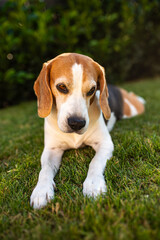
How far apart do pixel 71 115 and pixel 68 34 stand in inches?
238

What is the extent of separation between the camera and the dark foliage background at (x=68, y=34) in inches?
272

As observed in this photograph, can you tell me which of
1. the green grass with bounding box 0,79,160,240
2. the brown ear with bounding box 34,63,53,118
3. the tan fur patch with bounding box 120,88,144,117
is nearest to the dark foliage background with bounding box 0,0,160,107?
the tan fur patch with bounding box 120,88,144,117

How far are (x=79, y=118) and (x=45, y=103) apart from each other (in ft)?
1.86

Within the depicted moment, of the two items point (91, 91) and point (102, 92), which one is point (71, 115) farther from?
point (102, 92)

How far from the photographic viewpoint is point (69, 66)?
2357 mm

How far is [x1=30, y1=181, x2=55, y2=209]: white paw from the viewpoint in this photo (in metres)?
1.77

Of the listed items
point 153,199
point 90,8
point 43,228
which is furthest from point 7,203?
point 90,8

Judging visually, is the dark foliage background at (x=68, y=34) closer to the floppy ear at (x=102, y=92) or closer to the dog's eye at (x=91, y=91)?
the floppy ear at (x=102, y=92)

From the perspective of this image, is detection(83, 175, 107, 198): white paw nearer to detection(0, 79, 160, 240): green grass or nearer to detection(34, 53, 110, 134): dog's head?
detection(0, 79, 160, 240): green grass

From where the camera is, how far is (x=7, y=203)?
1.87m

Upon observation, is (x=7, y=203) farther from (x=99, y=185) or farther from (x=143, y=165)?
(x=143, y=165)

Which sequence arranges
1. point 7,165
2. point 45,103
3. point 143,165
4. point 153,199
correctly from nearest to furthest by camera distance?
1. point 153,199
2. point 143,165
3. point 45,103
4. point 7,165

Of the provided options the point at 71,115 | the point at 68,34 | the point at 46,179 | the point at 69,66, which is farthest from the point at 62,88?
the point at 68,34

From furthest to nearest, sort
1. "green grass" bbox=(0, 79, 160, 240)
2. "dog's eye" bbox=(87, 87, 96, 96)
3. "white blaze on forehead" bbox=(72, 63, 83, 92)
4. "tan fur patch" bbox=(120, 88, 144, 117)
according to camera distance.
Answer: "tan fur patch" bbox=(120, 88, 144, 117)
"dog's eye" bbox=(87, 87, 96, 96)
"white blaze on forehead" bbox=(72, 63, 83, 92)
"green grass" bbox=(0, 79, 160, 240)
